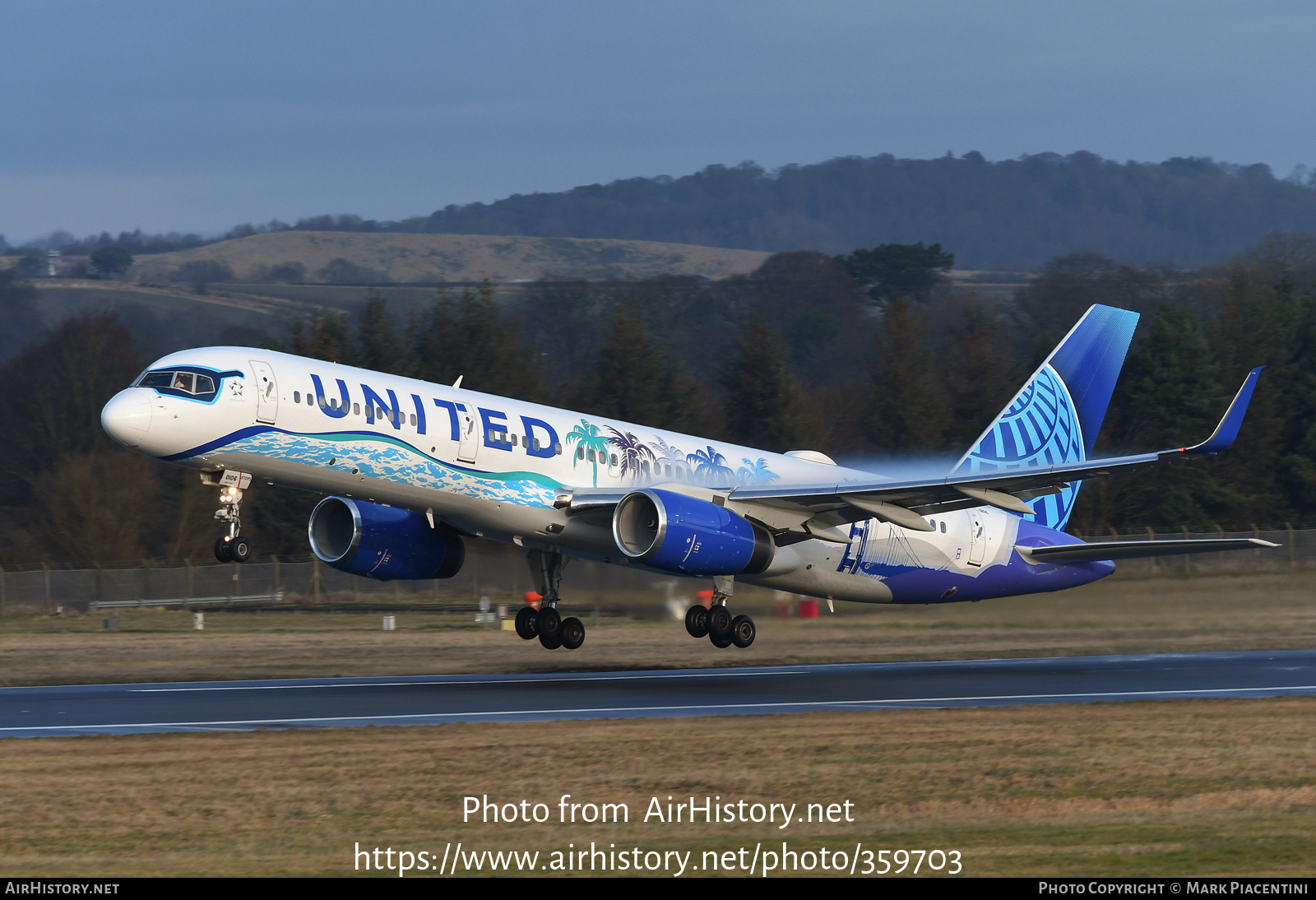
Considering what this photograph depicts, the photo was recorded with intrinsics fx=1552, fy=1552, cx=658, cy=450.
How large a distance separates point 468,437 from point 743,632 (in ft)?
23.8

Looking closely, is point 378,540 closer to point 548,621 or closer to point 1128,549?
point 548,621

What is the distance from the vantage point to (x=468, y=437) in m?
28.2

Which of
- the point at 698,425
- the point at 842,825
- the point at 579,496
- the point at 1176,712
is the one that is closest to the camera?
the point at 842,825

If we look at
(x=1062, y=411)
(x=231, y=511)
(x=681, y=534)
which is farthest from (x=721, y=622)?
(x=1062, y=411)

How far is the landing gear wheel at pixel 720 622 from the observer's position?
31.3m

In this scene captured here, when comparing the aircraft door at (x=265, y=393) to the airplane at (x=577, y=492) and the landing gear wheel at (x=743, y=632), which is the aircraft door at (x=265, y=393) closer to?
the airplane at (x=577, y=492)

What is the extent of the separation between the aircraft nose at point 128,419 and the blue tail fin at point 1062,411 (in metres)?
Answer: 19.3

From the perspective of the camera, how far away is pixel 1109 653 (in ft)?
127

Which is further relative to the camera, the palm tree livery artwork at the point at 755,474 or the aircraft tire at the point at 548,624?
the aircraft tire at the point at 548,624

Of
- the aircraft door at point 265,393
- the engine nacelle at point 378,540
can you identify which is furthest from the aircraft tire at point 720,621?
the aircraft door at point 265,393

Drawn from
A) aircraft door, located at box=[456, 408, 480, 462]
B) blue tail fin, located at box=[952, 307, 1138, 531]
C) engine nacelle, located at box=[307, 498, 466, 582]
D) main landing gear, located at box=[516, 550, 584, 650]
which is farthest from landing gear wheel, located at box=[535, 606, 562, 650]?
blue tail fin, located at box=[952, 307, 1138, 531]
